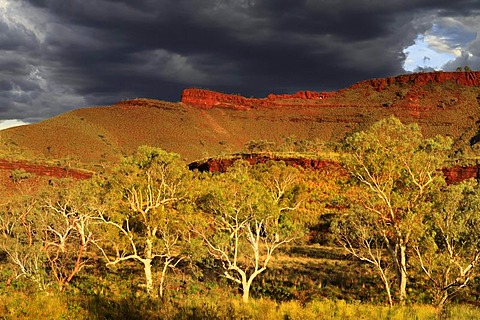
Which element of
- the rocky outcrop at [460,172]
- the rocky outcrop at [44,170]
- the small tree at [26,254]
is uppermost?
the rocky outcrop at [44,170]

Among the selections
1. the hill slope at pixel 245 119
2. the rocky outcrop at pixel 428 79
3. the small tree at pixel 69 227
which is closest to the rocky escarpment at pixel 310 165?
the small tree at pixel 69 227

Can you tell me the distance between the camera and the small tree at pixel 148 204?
2144 centimetres

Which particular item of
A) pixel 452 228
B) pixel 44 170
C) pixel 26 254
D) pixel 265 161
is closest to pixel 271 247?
pixel 452 228

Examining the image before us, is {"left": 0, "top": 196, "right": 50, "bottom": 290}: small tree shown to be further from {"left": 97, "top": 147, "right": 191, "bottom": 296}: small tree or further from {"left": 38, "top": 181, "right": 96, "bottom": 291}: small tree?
{"left": 97, "top": 147, "right": 191, "bottom": 296}: small tree

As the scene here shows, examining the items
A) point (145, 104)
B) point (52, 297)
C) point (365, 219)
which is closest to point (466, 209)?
point (365, 219)

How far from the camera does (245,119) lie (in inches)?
5384

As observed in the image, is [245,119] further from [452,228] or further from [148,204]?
[452,228]

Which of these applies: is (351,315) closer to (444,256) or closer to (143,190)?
(444,256)

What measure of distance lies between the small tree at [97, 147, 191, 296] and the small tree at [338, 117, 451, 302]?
29.6 ft

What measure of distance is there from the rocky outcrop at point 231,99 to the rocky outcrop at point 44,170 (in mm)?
87150

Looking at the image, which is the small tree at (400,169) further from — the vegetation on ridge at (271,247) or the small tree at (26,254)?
the small tree at (26,254)

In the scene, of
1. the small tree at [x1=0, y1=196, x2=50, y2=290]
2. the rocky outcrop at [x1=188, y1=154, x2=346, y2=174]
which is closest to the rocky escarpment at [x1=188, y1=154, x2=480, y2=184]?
the rocky outcrop at [x1=188, y1=154, x2=346, y2=174]

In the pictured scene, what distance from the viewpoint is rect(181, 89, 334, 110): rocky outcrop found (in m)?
145

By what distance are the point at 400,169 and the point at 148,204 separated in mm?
11813
